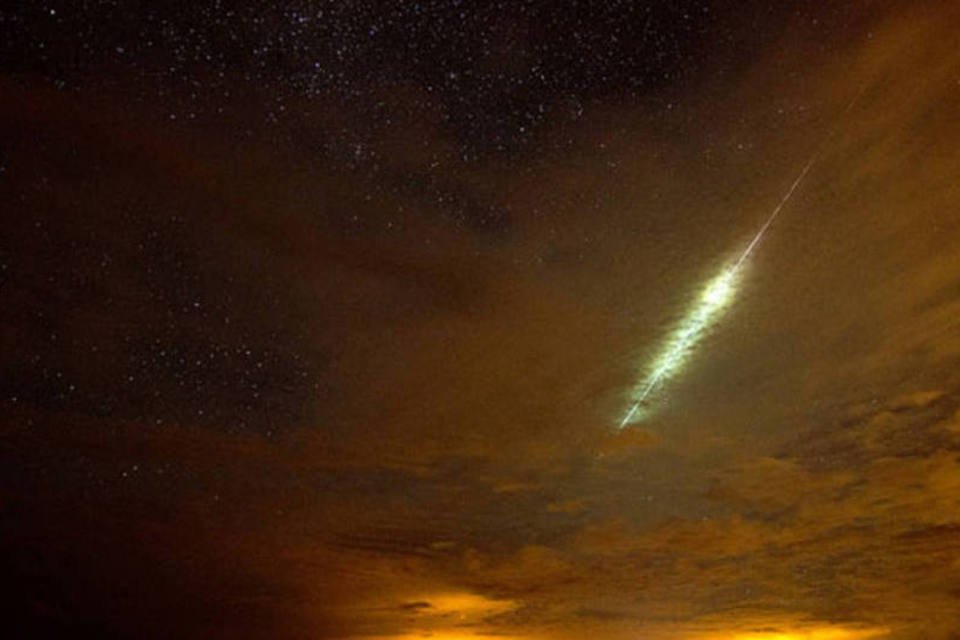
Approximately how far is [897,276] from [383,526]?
11.6ft

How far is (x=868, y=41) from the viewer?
2.37 metres

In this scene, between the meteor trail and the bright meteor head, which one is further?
the bright meteor head

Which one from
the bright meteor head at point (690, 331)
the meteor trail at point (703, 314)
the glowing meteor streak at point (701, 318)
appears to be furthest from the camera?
the bright meteor head at point (690, 331)

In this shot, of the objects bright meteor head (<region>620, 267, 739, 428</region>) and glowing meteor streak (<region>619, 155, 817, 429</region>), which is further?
bright meteor head (<region>620, 267, 739, 428</region>)

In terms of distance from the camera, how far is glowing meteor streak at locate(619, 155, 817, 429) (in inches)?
114

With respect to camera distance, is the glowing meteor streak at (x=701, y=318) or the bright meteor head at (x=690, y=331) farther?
the bright meteor head at (x=690, y=331)

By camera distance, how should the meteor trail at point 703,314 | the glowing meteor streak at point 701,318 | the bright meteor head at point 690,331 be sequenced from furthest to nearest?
the bright meteor head at point 690,331 → the glowing meteor streak at point 701,318 → the meteor trail at point 703,314

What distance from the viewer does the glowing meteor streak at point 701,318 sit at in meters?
2.89

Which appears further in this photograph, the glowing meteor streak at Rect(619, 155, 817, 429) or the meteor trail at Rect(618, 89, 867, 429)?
the glowing meteor streak at Rect(619, 155, 817, 429)

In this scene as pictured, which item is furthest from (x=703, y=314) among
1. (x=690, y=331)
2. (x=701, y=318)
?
(x=690, y=331)

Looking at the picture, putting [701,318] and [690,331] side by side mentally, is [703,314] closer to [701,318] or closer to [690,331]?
[701,318]

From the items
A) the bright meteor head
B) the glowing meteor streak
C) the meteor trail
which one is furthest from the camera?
the bright meteor head

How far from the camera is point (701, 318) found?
3.39 meters

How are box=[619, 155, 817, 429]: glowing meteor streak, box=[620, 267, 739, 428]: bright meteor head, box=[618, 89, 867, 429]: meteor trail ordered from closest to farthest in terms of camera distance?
box=[618, 89, 867, 429]: meteor trail, box=[619, 155, 817, 429]: glowing meteor streak, box=[620, 267, 739, 428]: bright meteor head
